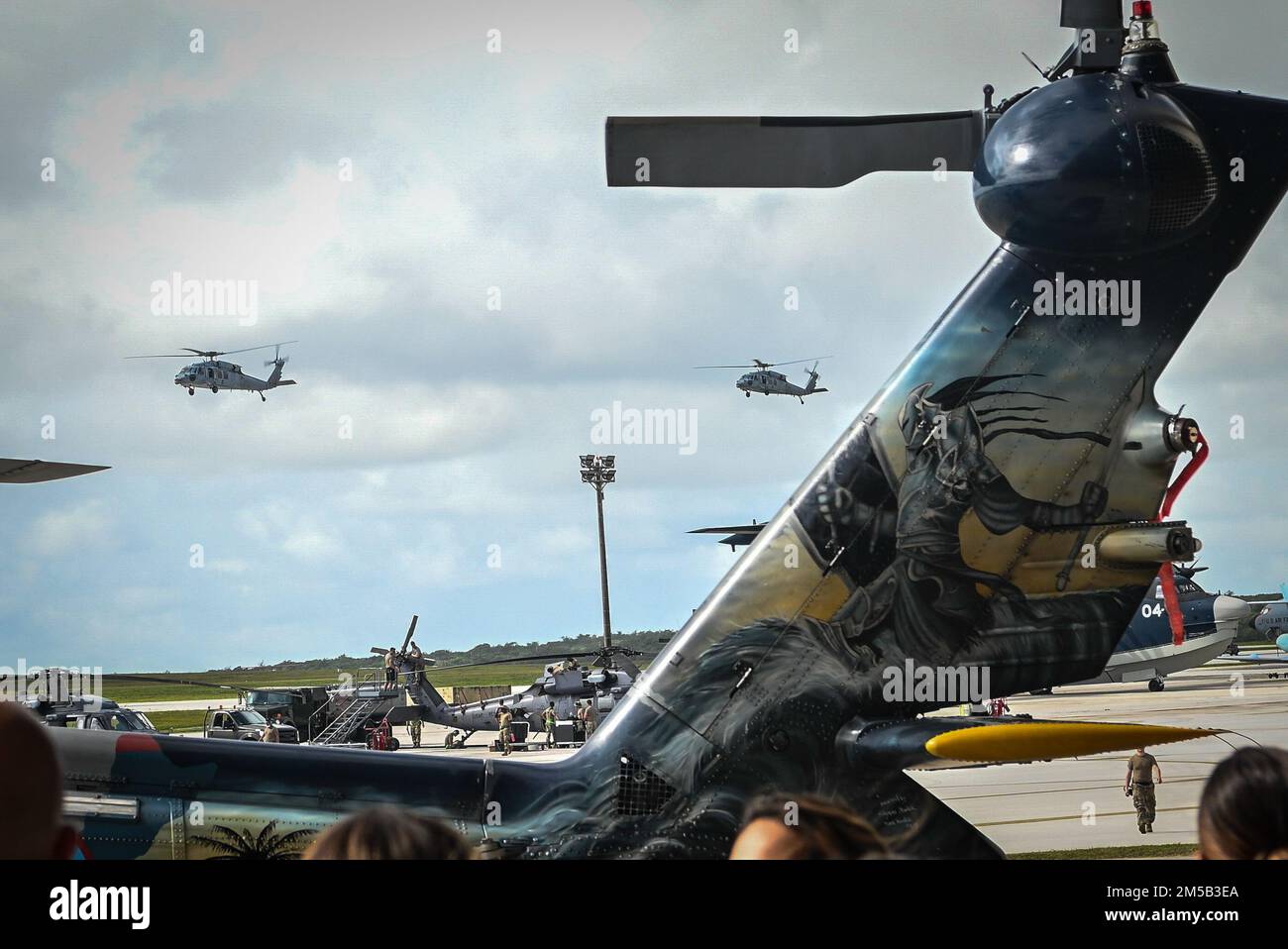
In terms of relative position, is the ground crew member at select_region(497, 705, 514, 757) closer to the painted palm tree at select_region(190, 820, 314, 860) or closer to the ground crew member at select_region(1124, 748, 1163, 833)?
the ground crew member at select_region(1124, 748, 1163, 833)

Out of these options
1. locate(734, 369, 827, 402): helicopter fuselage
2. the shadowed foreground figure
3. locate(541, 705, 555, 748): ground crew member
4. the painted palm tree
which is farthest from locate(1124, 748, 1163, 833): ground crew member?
locate(734, 369, 827, 402): helicopter fuselage

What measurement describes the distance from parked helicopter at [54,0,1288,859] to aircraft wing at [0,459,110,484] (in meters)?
5.08

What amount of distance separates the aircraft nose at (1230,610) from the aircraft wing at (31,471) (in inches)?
1536

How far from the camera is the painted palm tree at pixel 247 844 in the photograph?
4.55 m

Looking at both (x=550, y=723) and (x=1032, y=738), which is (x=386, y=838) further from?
(x=550, y=723)

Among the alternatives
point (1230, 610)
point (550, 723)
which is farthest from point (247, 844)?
point (1230, 610)

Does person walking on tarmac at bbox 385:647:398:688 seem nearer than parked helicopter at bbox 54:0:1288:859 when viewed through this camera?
No

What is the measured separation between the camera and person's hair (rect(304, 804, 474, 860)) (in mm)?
1918

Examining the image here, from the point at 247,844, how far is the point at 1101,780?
21859mm

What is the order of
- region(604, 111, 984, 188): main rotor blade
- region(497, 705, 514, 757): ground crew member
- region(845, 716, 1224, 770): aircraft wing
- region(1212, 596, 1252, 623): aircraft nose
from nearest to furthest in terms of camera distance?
region(845, 716, 1224, 770): aircraft wing, region(604, 111, 984, 188): main rotor blade, region(497, 705, 514, 757): ground crew member, region(1212, 596, 1252, 623): aircraft nose

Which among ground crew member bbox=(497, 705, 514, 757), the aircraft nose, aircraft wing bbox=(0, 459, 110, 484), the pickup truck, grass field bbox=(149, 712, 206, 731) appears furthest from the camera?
grass field bbox=(149, 712, 206, 731)
